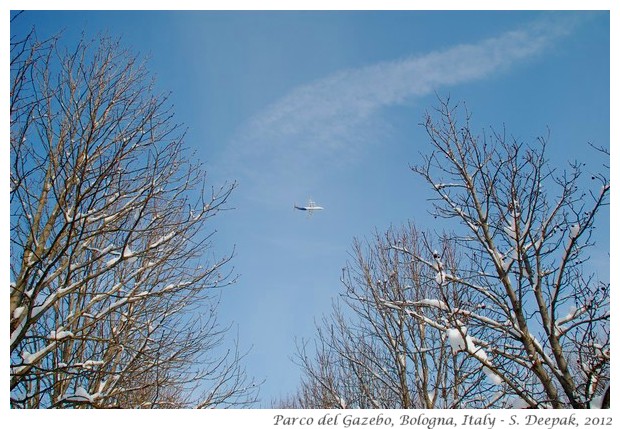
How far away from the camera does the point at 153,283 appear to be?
6289mm
